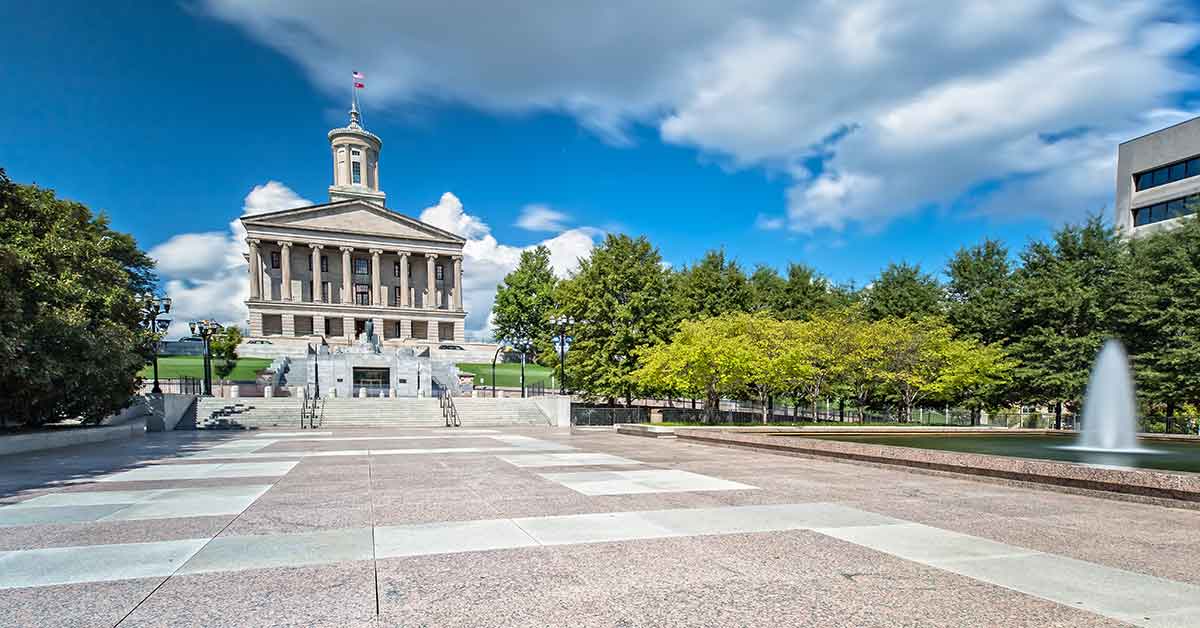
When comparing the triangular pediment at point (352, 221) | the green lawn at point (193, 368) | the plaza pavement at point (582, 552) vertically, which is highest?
the triangular pediment at point (352, 221)

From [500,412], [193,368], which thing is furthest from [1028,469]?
[193,368]

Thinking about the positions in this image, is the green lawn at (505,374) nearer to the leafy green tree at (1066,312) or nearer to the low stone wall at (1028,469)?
the leafy green tree at (1066,312)

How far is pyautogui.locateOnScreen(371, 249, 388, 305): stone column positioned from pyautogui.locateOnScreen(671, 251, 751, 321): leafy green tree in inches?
2114

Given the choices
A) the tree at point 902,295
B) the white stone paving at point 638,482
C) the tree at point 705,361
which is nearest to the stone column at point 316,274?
the tree at point 705,361

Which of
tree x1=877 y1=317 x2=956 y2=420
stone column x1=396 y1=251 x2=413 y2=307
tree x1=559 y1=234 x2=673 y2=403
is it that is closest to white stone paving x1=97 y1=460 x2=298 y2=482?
tree x1=559 y1=234 x2=673 y2=403

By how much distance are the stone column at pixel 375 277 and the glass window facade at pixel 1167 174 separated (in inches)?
3265

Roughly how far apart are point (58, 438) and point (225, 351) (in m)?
47.2

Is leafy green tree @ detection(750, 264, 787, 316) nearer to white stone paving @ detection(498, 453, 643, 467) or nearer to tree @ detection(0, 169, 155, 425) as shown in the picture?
white stone paving @ detection(498, 453, 643, 467)

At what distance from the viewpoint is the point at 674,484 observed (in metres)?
11.3

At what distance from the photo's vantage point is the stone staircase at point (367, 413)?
1246 inches

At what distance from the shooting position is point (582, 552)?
6.34 metres

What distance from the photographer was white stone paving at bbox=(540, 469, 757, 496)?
419 inches

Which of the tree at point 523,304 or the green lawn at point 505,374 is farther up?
the tree at point 523,304

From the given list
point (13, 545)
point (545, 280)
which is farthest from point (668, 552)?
point (545, 280)
